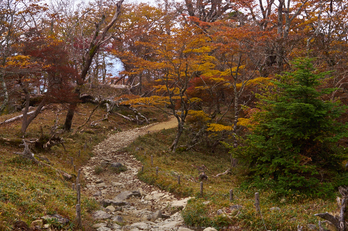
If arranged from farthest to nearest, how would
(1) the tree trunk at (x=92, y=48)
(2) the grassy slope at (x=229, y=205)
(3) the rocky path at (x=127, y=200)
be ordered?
(1) the tree trunk at (x=92, y=48)
(3) the rocky path at (x=127, y=200)
(2) the grassy slope at (x=229, y=205)

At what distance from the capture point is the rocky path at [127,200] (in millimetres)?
8383

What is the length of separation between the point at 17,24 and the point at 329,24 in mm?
20717

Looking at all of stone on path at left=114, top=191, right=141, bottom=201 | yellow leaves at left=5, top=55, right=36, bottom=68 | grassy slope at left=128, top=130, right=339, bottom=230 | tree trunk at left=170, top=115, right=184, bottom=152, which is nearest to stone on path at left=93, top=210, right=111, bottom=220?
stone on path at left=114, top=191, right=141, bottom=201

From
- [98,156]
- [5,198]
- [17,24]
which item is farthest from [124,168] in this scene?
[17,24]

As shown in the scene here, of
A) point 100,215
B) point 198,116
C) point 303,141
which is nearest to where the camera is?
point 100,215

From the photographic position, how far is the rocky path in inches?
330

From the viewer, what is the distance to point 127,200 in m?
10.9

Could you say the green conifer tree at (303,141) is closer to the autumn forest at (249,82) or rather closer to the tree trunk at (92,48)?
the autumn forest at (249,82)

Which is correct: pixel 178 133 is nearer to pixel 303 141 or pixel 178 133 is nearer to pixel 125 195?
pixel 125 195

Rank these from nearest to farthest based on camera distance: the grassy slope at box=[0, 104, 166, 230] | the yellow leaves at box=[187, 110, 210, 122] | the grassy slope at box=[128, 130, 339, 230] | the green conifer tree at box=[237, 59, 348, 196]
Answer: the grassy slope at box=[0, 104, 166, 230] → the grassy slope at box=[128, 130, 339, 230] → the green conifer tree at box=[237, 59, 348, 196] → the yellow leaves at box=[187, 110, 210, 122]

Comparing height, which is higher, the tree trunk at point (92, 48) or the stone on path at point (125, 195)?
the tree trunk at point (92, 48)

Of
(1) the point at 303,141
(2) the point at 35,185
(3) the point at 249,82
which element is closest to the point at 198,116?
(3) the point at 249,82

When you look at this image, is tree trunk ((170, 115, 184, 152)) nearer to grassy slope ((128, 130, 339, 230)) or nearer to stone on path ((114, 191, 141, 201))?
grassy slope ((128, 130, 339, 230))

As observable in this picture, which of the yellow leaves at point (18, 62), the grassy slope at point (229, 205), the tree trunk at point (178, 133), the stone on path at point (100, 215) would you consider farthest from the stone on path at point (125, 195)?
the tree trunk at point (178, 133)
